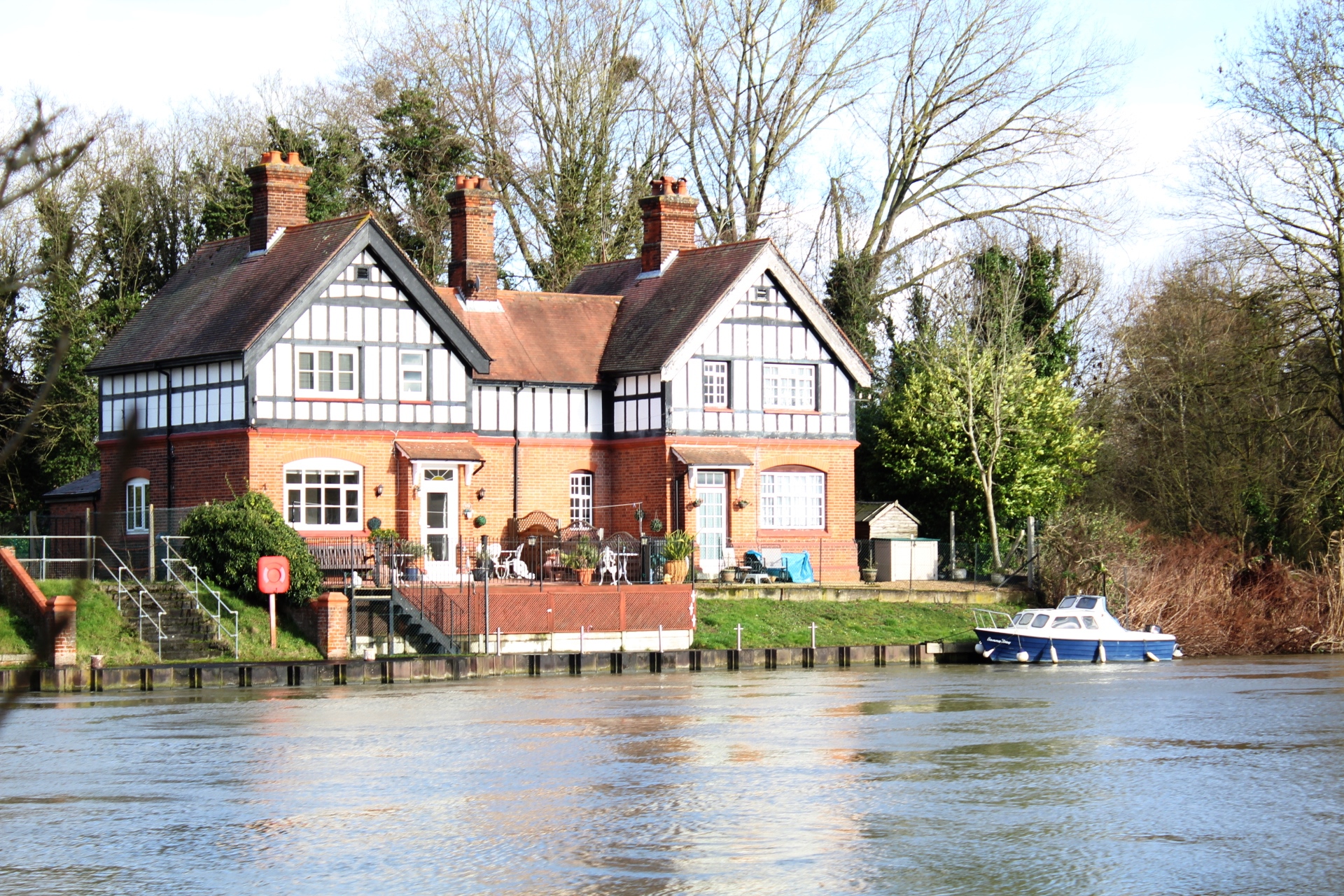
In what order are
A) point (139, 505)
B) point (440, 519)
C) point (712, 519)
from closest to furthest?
point (440, 519), point (139, 505), point (712, 519)

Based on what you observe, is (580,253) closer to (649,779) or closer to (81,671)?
(81,671)

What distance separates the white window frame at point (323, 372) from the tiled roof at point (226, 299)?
1.23 meters

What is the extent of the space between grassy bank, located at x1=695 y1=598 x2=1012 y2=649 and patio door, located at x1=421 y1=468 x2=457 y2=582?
5.65 m

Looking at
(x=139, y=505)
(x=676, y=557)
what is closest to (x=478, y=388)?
(x=676, y=557)

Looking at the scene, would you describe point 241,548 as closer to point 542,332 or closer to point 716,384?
point 542,332

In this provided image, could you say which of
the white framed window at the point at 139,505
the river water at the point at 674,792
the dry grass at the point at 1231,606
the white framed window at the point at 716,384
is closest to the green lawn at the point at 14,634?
the river water at the point at 674,792

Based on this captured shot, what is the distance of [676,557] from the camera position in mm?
37969

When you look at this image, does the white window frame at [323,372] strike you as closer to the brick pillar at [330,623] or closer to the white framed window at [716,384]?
the brick pillar at [330,623]

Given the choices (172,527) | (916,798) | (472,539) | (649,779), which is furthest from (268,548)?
(916,798)

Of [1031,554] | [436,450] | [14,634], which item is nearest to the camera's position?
[14,634]

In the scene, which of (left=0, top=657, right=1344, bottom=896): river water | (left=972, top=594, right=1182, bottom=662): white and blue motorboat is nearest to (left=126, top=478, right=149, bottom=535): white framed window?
(left=0, top=657, right=1344, bottom=896): river water

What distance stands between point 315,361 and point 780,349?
37.6 feet

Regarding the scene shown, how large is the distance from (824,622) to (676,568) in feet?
12.3

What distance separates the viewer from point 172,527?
118 feet
